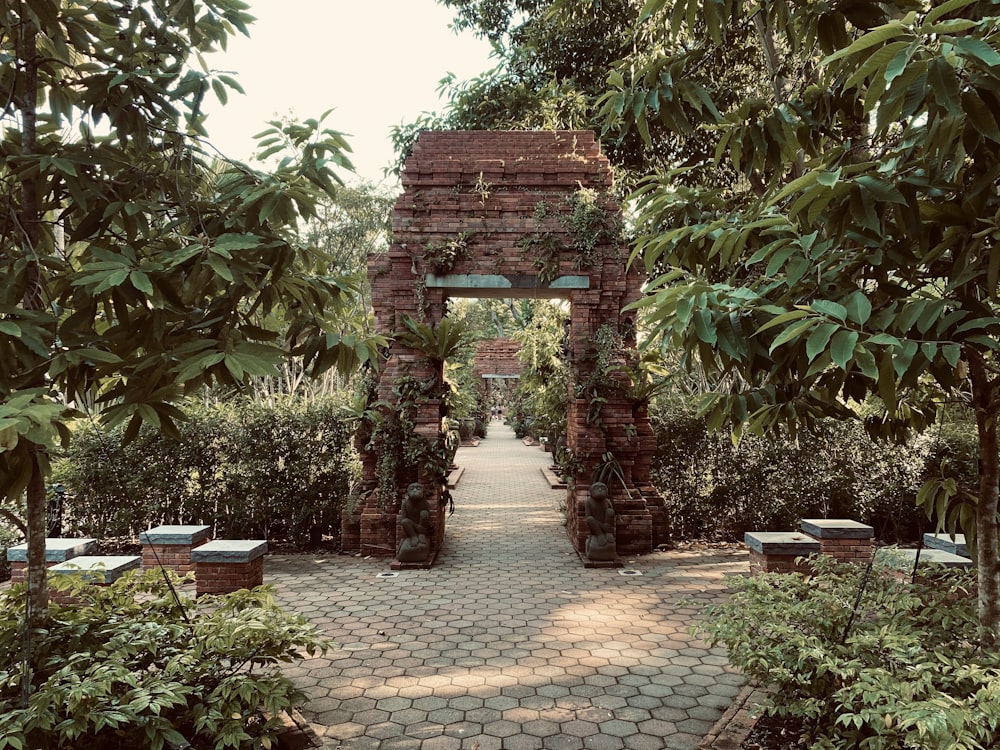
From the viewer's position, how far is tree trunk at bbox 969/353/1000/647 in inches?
124

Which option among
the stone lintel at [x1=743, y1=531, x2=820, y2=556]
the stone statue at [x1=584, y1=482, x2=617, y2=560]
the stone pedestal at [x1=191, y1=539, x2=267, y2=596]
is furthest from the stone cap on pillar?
the stone pedestal at [x1=191, y1=539, x2=267, y2=596]

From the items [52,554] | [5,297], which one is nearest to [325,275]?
[5,297]

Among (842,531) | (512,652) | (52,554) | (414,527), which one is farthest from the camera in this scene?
(414,527)

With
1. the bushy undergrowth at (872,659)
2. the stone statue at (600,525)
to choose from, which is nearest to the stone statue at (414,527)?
the stone statue at (600,525)

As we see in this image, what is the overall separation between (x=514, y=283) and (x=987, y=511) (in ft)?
19.4

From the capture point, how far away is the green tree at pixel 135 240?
7.81 feet

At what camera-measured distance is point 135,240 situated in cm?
288

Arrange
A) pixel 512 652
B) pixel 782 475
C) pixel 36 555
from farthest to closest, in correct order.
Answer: pixel 782 475
pixel 512 652
pixel 36 555

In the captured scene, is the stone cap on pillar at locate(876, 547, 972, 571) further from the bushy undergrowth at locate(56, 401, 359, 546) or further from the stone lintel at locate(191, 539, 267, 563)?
the bushy undergrowth at locate(56, 401, 359, 546)

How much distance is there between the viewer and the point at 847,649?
3.30m

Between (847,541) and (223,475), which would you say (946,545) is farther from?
(223,475)

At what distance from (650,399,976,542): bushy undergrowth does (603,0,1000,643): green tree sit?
5.17m

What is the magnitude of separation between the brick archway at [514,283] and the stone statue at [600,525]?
49 cm

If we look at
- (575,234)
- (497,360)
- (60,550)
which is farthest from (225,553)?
(497,360)
